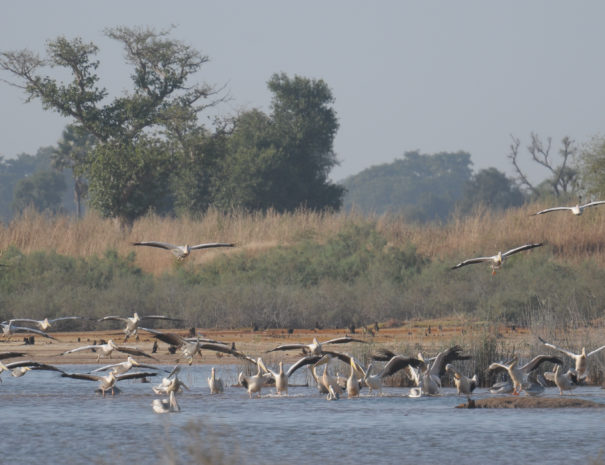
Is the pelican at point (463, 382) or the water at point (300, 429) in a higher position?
the pelican at point (463, 382)

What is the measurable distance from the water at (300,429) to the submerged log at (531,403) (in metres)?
0.17

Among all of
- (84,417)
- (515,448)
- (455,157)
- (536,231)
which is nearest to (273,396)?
(84,417)

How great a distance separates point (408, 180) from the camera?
13462cm

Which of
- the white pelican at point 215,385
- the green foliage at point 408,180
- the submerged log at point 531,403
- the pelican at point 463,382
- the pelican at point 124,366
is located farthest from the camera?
the green foliage at point 408,180

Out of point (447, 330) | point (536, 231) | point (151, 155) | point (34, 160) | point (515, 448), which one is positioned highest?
point (34, 160)

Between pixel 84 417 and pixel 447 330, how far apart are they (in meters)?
9.57

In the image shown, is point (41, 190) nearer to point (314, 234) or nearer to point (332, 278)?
point (314, 234)

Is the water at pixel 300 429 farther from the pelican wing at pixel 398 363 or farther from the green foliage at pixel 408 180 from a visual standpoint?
the green foliage at pixel 408 180

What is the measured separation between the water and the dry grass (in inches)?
526

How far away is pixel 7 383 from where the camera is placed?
17.5 metres

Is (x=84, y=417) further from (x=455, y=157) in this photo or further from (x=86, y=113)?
(x=455, y=157)

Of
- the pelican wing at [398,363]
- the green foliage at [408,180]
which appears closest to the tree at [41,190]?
the green foliage at [408,180]

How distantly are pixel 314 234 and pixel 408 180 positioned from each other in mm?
105329

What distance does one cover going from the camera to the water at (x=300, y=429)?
11109mm
